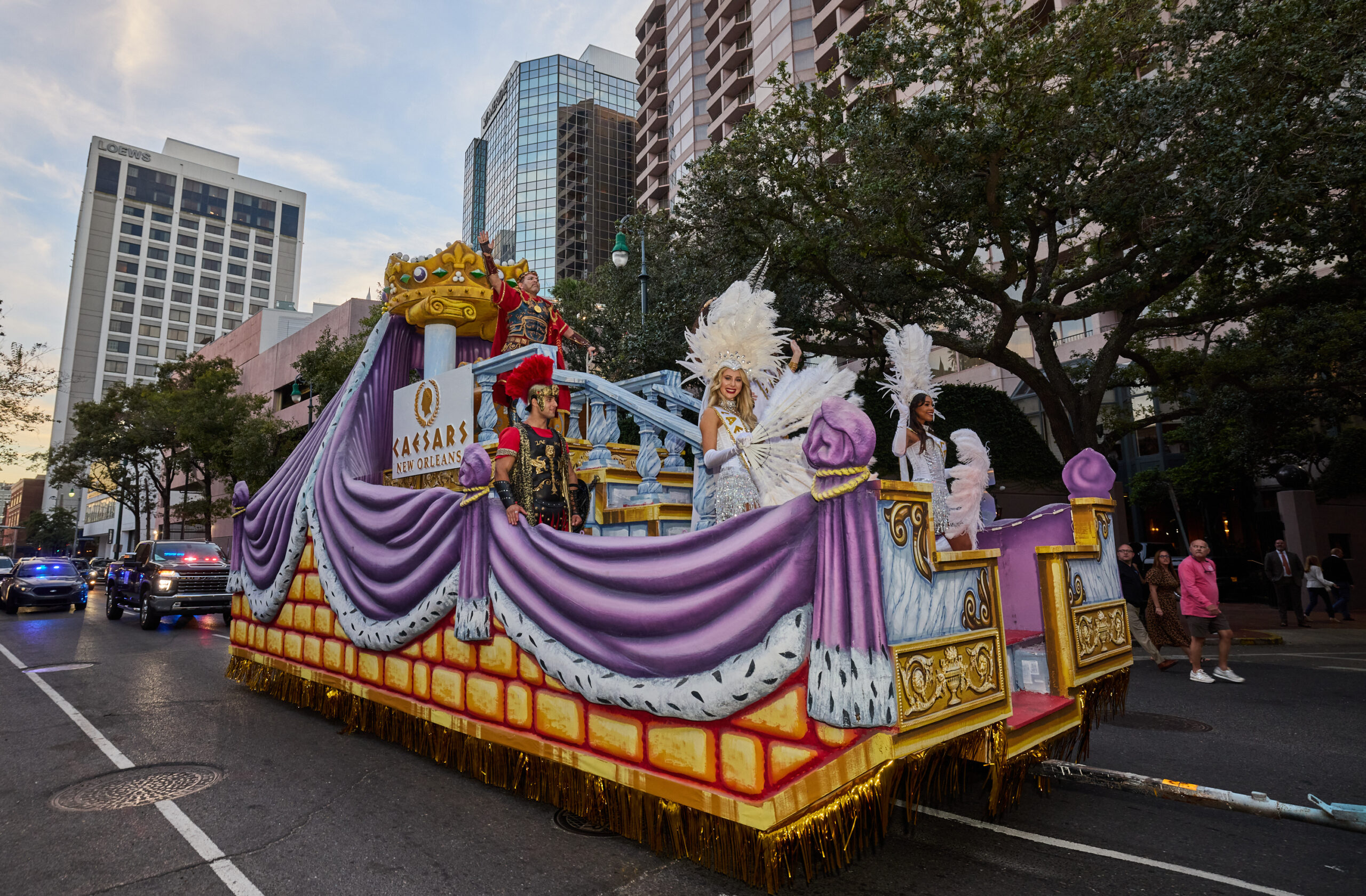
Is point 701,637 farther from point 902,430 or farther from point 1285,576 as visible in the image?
point 1285,576

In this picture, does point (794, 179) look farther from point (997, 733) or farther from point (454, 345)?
point (997, 733)

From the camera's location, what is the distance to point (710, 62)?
52.6 m

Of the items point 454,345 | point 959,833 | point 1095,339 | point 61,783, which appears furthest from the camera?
point 1095,339

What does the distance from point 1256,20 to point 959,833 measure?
1231cm

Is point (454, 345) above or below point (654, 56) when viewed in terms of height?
below

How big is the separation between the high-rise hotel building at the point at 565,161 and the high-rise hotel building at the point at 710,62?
1125cm

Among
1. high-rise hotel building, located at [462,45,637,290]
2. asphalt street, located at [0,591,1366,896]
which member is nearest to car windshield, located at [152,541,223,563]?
asphalt street, located at [0,591,1366,896]

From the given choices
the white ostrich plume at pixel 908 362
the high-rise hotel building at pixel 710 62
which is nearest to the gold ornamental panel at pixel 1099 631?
the white ostrich plume at pixel 908 362

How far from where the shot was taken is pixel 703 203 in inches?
582

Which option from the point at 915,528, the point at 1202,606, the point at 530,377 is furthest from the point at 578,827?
the point at 1202,606

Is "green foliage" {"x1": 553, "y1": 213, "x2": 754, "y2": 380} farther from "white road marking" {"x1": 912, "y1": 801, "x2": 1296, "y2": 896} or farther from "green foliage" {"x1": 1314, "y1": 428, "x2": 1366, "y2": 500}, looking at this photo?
"green foliage" {"x1": 1314, "y1": 428, "x2": 1366, "y2": 500}

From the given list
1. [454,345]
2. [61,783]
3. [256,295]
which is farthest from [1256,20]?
[256,295]

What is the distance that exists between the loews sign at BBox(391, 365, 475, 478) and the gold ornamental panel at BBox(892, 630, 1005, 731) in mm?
4362

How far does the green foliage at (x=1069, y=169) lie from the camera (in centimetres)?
992
